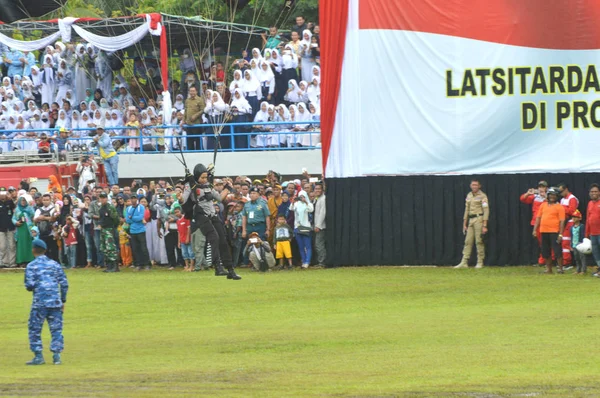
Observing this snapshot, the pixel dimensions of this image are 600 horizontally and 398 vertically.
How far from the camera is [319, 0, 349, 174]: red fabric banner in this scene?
82.6ft

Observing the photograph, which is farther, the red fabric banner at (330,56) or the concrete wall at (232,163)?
the concrete wall at (232,163)

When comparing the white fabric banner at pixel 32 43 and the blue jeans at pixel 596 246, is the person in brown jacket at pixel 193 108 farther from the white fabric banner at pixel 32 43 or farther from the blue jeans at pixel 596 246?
the blue jeans at pixel 596 246

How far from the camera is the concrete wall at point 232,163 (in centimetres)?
2922

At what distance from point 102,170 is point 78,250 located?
3.84 m

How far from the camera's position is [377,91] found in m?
24.8

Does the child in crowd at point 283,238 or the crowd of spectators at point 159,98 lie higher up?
the crowd of spectators at point 159,98

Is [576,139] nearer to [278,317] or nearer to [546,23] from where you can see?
[546,23]

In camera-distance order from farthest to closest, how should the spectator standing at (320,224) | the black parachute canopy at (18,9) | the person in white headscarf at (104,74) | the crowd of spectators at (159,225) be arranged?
the person in white headscarf at (104,74) < the spectator standing at (320,224) < the crowd of spectators at (159,225) < the black parachute canopy at (18,9)

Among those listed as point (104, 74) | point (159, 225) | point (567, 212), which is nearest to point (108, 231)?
point (159, 225)

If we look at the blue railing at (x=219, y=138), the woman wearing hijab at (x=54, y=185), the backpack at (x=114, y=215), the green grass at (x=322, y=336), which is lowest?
the green grass at (x=322, y=336)

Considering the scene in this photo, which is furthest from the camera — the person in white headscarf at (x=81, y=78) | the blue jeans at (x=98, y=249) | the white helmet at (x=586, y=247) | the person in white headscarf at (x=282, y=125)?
the person in white headscarf at (x=81, y=78)

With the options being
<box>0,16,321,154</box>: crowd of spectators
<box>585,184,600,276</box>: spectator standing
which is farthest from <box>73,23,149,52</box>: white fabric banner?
<box>585,184,600,276</box>: spectator standing

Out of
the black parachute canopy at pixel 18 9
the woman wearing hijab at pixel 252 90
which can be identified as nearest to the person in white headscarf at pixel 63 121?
the woman wearing hijab at pixel 252 90

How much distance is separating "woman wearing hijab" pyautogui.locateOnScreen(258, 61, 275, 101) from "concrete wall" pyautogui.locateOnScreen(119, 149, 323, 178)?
175 centimetres
